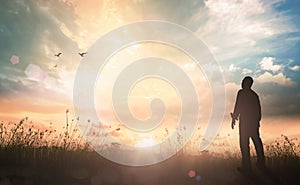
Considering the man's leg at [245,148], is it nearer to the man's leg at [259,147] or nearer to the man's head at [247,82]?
the man's leg at [259,147]

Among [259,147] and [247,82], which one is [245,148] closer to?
[259,147]

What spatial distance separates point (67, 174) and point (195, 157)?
521 cm

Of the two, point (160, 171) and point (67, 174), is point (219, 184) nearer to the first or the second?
point (160, 171)

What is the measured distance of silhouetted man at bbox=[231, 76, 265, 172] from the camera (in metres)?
10.2

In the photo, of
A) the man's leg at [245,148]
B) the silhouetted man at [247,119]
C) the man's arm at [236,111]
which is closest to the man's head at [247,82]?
the silhouetted man at [247,119]

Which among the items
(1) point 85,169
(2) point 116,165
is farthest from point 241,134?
(1) point 85,169

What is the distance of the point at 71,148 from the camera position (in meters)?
11.0

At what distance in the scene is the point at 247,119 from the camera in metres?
10.4

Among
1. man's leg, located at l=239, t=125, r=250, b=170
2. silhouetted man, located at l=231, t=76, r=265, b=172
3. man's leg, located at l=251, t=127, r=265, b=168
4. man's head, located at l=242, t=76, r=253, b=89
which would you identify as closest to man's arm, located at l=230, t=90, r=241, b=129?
silhouetted man, located at l=231, t=76, r=265, b=172

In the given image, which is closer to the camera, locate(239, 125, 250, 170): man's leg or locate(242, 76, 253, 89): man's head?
locate(239, 125, 250, 170): man's leg

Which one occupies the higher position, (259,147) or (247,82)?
(247,82)

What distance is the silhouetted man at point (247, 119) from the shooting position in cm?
1024

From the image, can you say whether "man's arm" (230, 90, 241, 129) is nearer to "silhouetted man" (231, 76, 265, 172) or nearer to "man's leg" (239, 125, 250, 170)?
"silhouetted man" (231, 76, 265, 172)

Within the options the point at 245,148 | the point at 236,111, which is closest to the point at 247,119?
the point at 236,111
